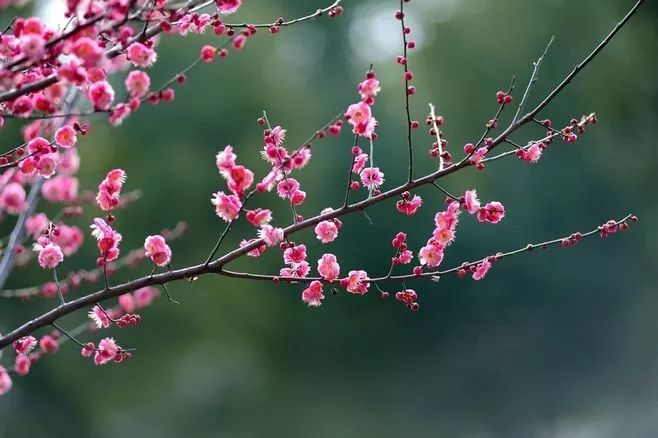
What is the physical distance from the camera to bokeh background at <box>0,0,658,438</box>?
681 cm

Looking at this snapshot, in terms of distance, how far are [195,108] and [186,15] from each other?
601 cm

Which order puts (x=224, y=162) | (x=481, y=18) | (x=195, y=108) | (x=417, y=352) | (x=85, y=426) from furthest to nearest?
(x=481, y=18), (x=417, y=352), (x=195, y=108), (x=85, y=426), (x=224, y=162)

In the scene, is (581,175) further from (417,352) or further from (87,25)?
(87,25)

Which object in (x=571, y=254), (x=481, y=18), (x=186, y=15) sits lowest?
(x=186, y=15)

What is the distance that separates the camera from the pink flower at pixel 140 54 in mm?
1317

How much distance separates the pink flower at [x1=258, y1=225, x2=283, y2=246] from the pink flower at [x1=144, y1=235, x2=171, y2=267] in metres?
0.17

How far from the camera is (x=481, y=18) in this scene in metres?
8.80

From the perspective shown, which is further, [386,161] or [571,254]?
[571,254]

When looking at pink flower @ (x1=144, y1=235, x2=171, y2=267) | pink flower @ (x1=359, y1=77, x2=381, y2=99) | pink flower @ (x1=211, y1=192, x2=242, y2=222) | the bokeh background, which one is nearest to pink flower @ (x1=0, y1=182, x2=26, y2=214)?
pink flower @ (x1=144, y1=235, x2=171, y2=267)

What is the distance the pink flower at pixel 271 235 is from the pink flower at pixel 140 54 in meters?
0.35

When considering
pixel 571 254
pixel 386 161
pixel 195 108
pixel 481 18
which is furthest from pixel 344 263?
pixel 481 18

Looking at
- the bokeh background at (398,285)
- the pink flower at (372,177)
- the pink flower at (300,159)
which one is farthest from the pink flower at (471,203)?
the bokeh background at (398,285)

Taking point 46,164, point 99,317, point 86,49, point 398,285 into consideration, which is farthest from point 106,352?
point 398,285

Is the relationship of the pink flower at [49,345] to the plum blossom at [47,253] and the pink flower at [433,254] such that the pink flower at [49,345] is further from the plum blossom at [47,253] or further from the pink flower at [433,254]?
the pink flower at [433,254]
